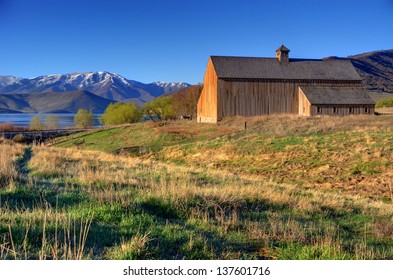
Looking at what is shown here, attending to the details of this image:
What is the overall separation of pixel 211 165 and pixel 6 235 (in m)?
20.9

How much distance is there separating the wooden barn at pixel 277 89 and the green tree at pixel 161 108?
113 ft

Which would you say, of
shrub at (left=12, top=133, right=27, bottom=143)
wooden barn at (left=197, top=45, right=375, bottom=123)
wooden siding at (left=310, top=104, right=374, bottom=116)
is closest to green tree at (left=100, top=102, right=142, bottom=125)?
shrub at (left=12, top=133, right=27, bottom=143)

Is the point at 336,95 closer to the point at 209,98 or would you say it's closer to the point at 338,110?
the point at 338,110

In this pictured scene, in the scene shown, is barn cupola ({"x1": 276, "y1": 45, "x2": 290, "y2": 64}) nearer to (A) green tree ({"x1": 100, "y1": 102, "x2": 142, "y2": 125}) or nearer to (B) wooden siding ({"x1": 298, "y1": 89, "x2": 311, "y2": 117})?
(B) wooden siding ({"x1": 298, "y1": 89, "x2": 311, "y2": 117})

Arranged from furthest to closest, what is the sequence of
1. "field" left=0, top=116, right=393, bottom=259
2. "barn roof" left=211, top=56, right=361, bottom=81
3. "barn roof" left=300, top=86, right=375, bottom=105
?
"barn roof" left=211, top=56, right=361, bottom=81, "barn roof" left=300, top=86, right=375, bottom=105, "field" left=0, top=116, right=393, bottom=259

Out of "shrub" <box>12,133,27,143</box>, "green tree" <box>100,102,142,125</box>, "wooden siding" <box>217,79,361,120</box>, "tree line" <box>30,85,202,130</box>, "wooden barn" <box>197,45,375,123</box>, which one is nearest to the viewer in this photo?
"shrub" <box>12,133,27,143</box>

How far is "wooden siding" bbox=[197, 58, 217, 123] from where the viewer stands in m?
51.8

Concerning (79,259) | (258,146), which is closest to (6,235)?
(79,259)

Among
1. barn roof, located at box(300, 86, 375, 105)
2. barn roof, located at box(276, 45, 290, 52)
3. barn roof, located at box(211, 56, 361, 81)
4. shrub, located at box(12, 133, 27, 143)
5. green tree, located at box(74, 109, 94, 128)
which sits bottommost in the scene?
shrub, located at box(12, 133, 27, 143)

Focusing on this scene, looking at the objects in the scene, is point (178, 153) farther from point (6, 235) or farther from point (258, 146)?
point (6, 235)

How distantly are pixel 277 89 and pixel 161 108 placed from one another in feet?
140

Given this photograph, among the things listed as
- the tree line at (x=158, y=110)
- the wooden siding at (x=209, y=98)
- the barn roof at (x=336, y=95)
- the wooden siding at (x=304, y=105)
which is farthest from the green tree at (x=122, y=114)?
the barn roof at (x=336, y=95)

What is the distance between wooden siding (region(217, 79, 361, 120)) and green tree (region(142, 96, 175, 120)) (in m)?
38.7

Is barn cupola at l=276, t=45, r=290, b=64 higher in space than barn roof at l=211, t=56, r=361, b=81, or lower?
higher
